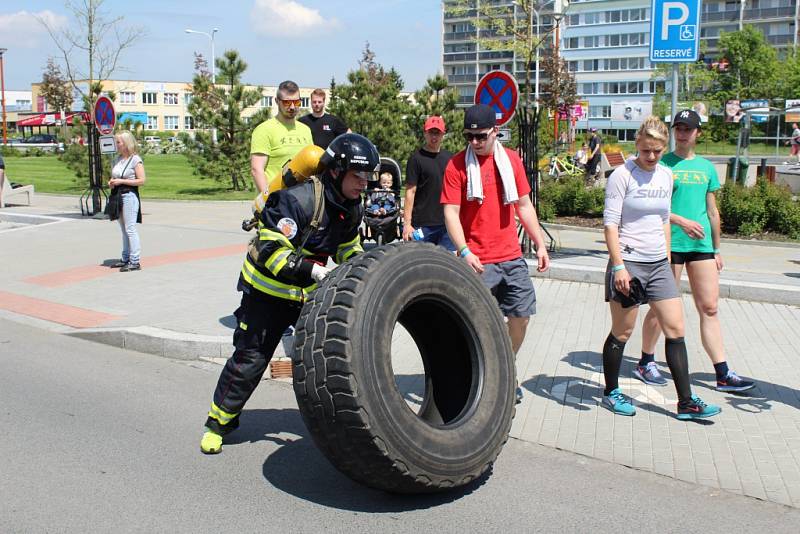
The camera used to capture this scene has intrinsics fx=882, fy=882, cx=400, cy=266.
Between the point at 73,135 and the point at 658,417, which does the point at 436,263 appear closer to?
the point at 658,417

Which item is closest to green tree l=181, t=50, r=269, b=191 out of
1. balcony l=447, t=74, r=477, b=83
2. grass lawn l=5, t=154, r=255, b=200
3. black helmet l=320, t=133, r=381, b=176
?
grass lawn l=5, t=154, r=255, b=200

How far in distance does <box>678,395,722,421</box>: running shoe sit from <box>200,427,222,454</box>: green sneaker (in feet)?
9.46

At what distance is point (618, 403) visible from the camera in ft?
19.2

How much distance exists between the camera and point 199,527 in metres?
4.11

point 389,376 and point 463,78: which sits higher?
point 463,78

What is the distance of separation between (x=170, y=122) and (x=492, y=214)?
5046 inches

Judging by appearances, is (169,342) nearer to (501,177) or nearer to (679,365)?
(501,177)

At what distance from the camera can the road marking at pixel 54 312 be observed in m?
8.83

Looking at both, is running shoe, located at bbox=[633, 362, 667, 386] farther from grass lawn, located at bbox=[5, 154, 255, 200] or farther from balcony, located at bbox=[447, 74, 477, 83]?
balcony, located at bbox=[447, 74, 477, 83]

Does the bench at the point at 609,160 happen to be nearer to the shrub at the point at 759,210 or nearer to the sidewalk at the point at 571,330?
the sidewalk at the point at 571,330

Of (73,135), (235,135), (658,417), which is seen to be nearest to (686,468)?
(658,417)

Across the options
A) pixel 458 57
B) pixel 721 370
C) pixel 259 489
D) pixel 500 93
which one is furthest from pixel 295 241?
pixel 458 57

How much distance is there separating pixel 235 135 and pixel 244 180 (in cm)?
163

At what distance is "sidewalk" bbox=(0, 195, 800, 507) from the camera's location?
5.15 meters
